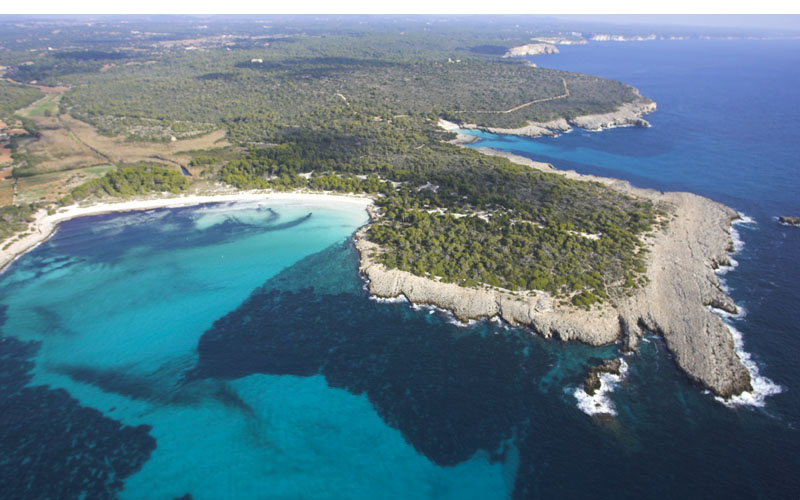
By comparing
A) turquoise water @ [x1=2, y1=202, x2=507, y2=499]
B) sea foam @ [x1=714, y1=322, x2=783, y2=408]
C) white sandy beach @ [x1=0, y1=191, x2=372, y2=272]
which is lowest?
turquoise water @ [x1=2, y1=202, x2=507, y2=499]

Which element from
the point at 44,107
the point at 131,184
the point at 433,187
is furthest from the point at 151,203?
the point at 44,107

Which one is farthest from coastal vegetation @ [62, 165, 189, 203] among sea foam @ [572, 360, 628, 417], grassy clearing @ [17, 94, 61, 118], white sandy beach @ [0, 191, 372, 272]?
sea foam @ [572, 360, 628, 417]

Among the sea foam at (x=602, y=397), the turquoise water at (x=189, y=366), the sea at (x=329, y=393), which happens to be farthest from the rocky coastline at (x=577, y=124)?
the sea foam at (x=602, y=397)

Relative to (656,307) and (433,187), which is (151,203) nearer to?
(433,187)

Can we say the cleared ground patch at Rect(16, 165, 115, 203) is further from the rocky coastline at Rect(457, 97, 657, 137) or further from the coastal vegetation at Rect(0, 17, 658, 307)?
the rocky coastline at Rect(457, 97, 657, 137)

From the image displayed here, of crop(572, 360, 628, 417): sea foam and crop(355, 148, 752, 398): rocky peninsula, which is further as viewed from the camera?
crop(355, 148, 752, 398): rocky peninsula

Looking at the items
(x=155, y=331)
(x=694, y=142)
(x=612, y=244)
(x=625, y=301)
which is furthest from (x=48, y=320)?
(x=694, y=142)
